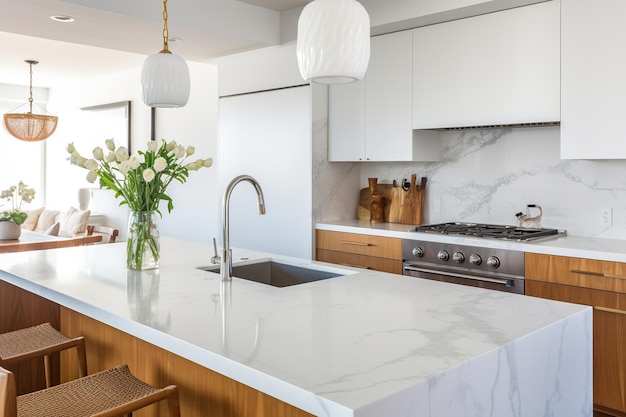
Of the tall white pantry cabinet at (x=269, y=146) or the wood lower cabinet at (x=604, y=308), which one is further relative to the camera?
the tall white pantry cabinet at (x=269, y=146)

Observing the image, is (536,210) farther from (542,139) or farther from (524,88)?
(524,88)

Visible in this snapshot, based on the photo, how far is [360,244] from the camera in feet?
13.1

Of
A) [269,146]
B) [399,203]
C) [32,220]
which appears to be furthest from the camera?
[32,220]

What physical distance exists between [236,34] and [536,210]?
2.34m

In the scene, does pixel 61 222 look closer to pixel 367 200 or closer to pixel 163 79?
pixel 367 200

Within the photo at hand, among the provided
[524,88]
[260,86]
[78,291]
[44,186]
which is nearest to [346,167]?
[260,86]

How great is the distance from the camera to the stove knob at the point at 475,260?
3305 mm

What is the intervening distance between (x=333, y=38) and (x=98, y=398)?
1247 mm

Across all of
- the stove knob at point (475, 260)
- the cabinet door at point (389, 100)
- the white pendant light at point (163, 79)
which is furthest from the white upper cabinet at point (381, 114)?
the white pendant light at point (163, 79)

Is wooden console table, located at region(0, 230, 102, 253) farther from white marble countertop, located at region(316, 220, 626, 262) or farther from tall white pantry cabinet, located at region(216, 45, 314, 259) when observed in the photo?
white marble countertop, located at region(316, 220, 626, 262)

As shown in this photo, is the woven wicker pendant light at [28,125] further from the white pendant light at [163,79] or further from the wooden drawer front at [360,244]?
the white pendant light at [163,79]

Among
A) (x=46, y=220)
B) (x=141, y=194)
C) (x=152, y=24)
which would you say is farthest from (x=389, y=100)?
(x=46, y=220)

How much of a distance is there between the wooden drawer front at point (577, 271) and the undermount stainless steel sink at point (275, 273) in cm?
126

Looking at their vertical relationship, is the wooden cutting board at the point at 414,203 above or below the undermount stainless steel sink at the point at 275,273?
above
